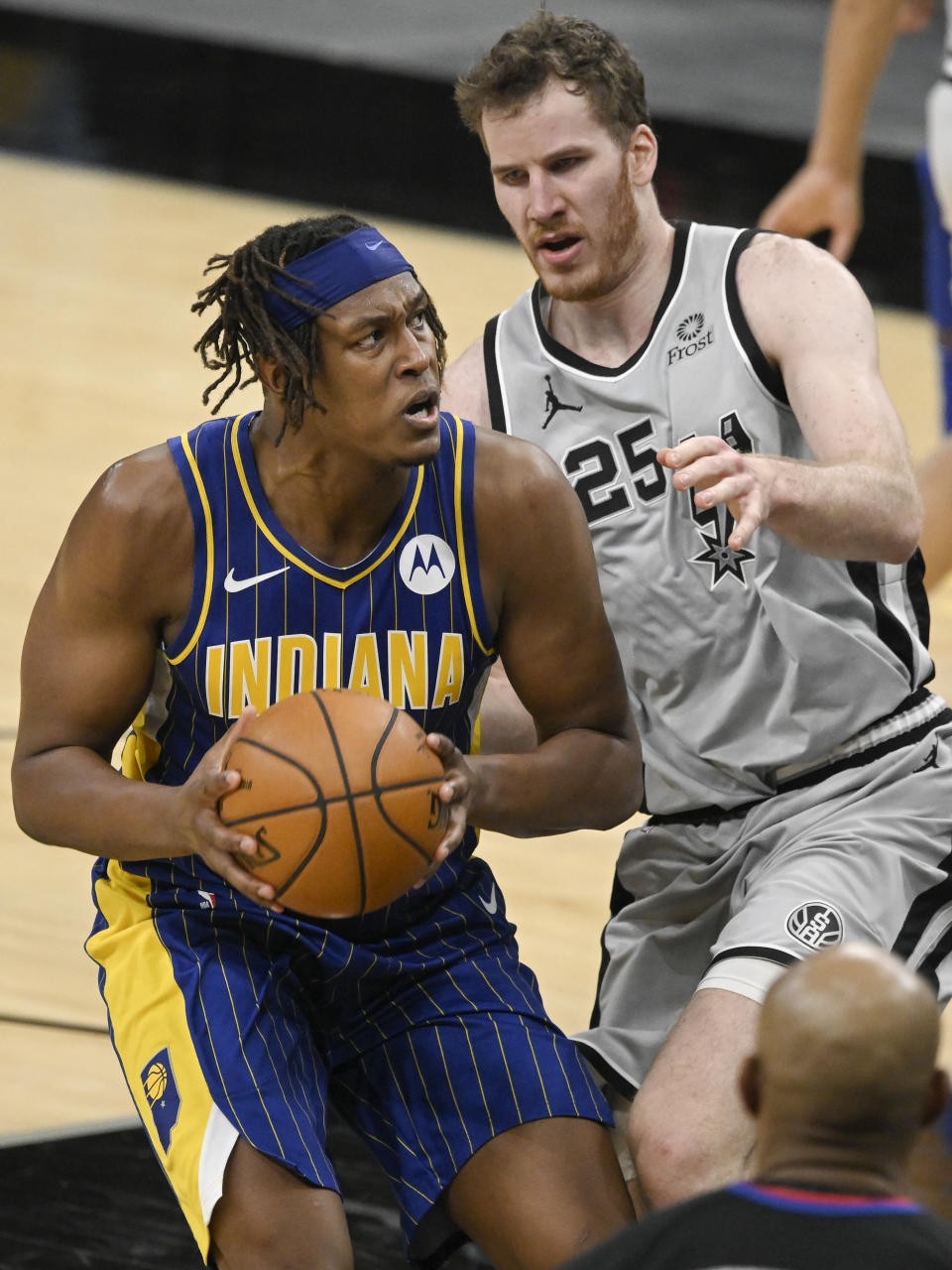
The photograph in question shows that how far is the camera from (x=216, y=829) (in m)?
2.41

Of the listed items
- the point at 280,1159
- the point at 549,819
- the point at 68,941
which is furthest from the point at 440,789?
the point at 68,941

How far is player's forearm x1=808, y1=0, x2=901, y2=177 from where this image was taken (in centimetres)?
470

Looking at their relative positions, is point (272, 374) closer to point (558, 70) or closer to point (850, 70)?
point (558, 70)

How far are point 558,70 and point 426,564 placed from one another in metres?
0.92

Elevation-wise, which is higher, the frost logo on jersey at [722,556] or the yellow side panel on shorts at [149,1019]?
the frost logo on jersey at [722,556]

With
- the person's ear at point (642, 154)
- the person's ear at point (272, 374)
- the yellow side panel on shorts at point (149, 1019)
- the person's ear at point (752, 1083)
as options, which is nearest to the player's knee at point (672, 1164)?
the yellow side panel on shorts at point (149, 1019)

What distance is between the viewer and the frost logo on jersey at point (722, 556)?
10.2 ft

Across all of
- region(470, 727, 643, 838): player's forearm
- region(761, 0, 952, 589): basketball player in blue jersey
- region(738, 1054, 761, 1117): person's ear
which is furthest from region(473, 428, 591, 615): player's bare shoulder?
region(761, 0, 952, 589): basketball player in blue jersey

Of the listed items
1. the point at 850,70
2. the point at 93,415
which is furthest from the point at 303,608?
the point at 93,415

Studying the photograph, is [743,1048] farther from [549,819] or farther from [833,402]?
[833,402]

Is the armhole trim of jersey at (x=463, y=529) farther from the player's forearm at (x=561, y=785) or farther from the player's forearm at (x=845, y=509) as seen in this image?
the player's forearm at (x=845, y=509)

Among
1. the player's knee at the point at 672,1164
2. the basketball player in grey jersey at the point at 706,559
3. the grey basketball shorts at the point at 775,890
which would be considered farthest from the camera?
the basketball player in grey jersey at the point at 706,559

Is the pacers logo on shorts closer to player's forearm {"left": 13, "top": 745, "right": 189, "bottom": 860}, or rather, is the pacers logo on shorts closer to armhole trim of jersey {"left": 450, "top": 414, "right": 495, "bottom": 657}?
player's forearm {"left": 13, "top": 745, "right": 189, "bottom": 860}

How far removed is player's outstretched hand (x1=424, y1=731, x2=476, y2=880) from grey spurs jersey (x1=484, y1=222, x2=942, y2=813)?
2.30 feet
